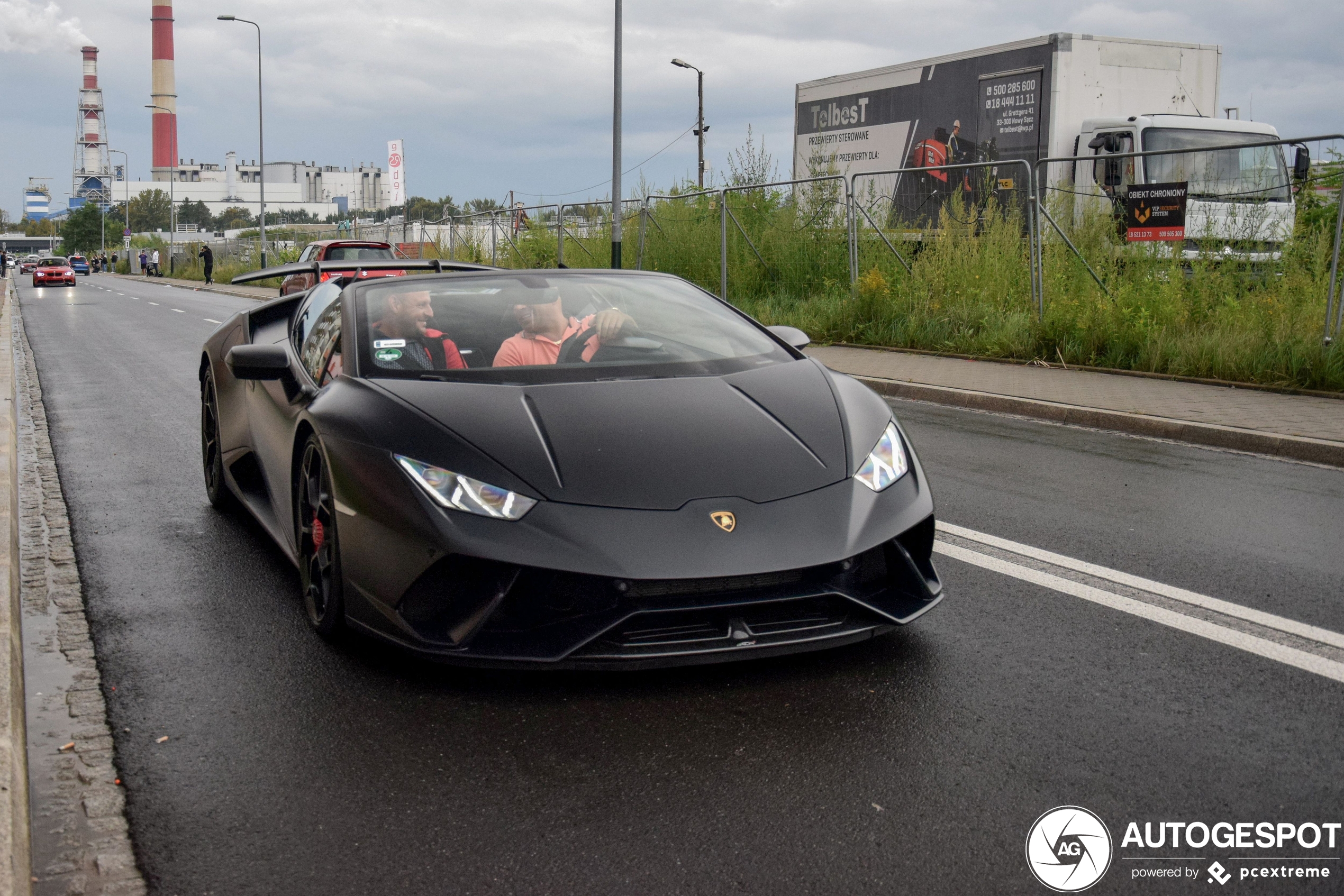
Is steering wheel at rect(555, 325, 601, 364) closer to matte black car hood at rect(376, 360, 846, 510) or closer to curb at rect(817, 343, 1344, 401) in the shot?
matte black car hood at rect(376, 360, 846, 510)

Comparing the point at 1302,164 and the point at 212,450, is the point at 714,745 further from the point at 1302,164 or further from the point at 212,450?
the point at 1302,164

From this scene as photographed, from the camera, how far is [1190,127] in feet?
57.6

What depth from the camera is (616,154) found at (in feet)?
72.9

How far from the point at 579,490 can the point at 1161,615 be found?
7.18 ft

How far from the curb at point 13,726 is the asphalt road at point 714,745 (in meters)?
0.23

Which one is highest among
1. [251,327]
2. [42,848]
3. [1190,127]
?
[1190,127]

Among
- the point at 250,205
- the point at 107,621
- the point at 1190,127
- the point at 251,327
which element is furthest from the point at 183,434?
the point at 250,205

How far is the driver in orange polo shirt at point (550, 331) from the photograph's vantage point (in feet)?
14.8

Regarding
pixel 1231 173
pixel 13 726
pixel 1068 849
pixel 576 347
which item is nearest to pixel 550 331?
pixel 576 347

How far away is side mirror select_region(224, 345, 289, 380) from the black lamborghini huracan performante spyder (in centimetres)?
1

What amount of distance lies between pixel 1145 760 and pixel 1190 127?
54.6ft

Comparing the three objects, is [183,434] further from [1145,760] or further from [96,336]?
[96,336]

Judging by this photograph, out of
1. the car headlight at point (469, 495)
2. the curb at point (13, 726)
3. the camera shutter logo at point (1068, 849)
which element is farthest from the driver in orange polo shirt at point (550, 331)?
the camera shutter logo at point (1068, 849)

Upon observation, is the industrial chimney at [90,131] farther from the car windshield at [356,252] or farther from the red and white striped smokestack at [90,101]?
the car windshield at [356,252]
